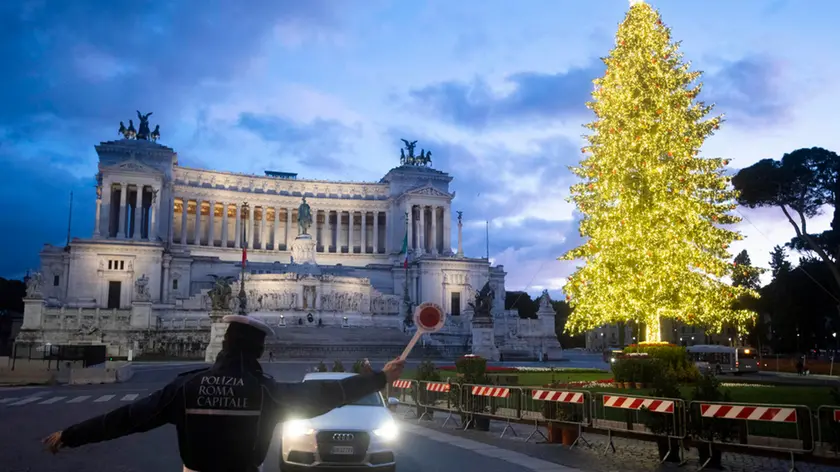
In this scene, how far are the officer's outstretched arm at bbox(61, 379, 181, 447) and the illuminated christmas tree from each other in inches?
1023

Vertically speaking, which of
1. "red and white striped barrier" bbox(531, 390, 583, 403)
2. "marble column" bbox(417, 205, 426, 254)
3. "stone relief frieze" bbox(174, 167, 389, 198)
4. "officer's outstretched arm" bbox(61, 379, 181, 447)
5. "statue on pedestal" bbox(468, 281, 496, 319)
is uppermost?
"stone relief frieze" bbox(174, 167, 389, 198)

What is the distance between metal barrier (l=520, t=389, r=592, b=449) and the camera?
16109 mm

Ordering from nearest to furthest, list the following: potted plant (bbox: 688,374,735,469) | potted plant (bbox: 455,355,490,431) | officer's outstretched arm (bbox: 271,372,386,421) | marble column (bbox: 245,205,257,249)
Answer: officer's outstretched arm (bbox: 271,372,386,421)
potted plant (bbox: 688,374,735,469)
potted plant (bbox: 455,355,490,431)
marble column (bbox: 245,205,257,249)

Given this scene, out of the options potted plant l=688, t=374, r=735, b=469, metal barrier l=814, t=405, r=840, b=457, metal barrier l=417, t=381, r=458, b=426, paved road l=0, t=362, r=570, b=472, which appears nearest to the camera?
metal barrier l=814, t=405, r=840, b=457

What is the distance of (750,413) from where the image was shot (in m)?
12.4

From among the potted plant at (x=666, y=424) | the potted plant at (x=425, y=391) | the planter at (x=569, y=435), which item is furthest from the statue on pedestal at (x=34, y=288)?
the potted plant at (x=666, y=424)

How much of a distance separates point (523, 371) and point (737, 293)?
12.2 metres

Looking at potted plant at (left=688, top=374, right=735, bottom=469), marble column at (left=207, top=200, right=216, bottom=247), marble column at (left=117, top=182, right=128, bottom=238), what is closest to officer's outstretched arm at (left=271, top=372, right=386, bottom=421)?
potted plant at (left=688, top=374, right=735, bottom=469)

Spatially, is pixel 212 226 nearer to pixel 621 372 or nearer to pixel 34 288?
pixel 34 288

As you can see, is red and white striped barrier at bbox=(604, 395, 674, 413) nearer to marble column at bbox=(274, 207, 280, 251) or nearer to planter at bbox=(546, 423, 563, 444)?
planter at bbox=(546, 423, 563, 444)

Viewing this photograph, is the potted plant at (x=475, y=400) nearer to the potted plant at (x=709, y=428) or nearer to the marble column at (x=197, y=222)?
the potted plant at (x=709, y=428)

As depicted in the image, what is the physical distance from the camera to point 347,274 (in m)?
94.2

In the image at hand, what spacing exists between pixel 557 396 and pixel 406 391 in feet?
33.6

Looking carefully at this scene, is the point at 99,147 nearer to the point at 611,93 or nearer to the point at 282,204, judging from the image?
the point at 282,204
